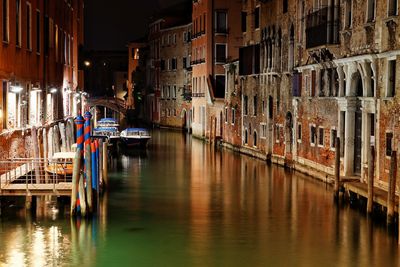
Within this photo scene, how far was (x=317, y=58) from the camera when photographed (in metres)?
23.9

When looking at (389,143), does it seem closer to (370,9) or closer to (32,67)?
(370,9)

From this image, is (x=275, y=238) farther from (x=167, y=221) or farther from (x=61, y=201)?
(x=61, y=201)

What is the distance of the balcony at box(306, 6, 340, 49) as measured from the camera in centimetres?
2194

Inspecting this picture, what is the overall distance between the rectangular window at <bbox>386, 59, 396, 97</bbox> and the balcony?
3908 millimetres

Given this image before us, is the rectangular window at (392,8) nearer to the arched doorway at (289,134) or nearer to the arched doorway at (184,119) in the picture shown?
the arched doorway at (289,134)

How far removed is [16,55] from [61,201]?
3575 mm

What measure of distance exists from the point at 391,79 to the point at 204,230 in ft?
18.4

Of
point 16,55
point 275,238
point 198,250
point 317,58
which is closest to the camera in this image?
point 198,250

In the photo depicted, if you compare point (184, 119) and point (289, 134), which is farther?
point (184, 119)

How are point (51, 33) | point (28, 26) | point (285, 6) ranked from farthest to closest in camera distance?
point (285, 6)
point (51, 33)
point (28, 26)

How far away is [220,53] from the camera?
4353 cm

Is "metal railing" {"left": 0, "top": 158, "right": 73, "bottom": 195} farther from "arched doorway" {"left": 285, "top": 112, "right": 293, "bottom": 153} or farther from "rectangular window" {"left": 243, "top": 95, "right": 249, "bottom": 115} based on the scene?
"rectangular window" {"left": 243, "top": 95, "right": 249, "bottom": 115}

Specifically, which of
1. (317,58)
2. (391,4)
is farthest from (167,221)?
(317,58)

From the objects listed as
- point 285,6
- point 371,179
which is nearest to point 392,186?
point 371,179
